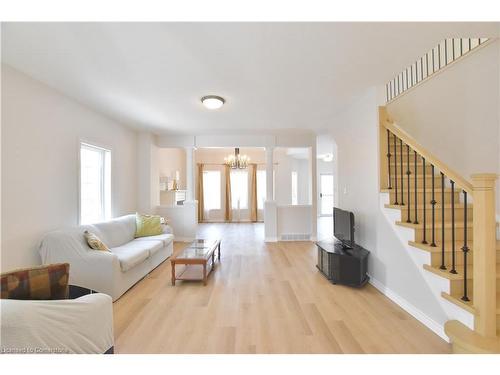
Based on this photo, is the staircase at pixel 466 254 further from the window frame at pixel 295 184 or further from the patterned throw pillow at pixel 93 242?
the window frame at pixel 295 184

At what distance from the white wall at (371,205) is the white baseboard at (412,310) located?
32 mm

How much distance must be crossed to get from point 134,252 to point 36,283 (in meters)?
1.87

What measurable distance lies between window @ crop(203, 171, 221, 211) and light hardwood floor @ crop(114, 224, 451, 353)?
5.70 metres

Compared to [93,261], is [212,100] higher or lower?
higher

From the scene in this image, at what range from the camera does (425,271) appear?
2.27 meters

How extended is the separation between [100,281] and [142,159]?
339 centimetres

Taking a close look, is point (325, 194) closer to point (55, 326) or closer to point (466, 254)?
point (466, 254)

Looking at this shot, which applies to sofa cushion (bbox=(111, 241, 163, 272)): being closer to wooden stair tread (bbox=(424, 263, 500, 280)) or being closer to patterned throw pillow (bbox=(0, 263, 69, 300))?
patterned throw pillow (bbox=(0, 263, 69, 300))

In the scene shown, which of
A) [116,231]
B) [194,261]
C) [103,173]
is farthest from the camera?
[103,173]

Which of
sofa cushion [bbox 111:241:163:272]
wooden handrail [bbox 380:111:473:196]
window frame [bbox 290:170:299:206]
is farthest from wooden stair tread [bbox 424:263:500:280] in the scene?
window frame [bbox 290:170:299:206]

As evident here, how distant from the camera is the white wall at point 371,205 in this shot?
2.41 metres

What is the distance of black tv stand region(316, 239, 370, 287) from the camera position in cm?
306

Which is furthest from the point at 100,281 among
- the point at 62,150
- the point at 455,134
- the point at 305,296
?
the point at 455,134

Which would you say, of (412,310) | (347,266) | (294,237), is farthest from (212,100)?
(294,237)
